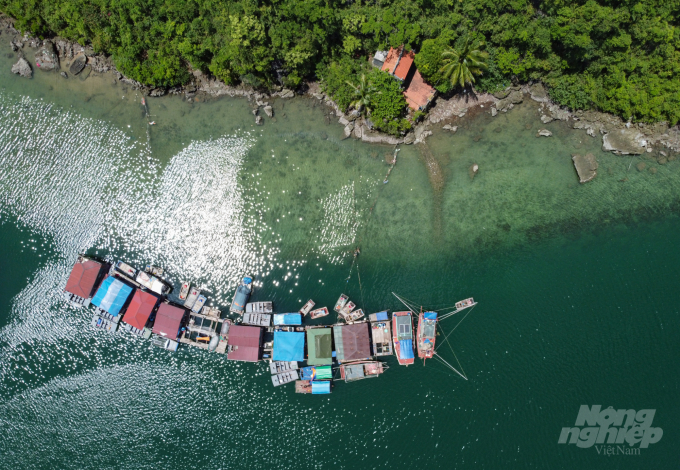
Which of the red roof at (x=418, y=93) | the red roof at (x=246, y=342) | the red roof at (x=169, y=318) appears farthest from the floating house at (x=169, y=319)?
the red roof at (x=418, y=93)

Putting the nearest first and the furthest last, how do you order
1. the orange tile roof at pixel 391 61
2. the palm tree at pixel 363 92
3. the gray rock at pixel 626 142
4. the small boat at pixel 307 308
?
the palm tree at pixel 363 92 < the orange tile roof at pixel 391 61 < the gray rock at pixel 626 142 < the small boat at pixel 307 308

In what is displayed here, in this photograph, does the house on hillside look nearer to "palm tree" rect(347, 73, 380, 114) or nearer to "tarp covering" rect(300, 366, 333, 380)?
"palm tree" rect(347, 73, 380, 114)

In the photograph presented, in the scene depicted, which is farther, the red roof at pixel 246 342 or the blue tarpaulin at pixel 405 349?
the red roof at pixel 246 342

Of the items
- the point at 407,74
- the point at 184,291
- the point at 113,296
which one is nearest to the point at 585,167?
the point at 407,74

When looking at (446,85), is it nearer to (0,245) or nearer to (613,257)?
(613,257)

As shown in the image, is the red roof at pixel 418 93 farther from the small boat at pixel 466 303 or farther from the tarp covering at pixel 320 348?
the tarp covering at pixel 320 348

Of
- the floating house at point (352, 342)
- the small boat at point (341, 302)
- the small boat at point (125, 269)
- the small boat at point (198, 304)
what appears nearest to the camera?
the floating house at point (352, 342)

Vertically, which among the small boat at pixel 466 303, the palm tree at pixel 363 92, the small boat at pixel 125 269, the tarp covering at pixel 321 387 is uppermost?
the palm tree at pixel 363 92

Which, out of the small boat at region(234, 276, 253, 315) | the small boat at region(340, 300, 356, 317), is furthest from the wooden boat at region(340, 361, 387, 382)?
the small boat at region(234, 276, 253, 315)
